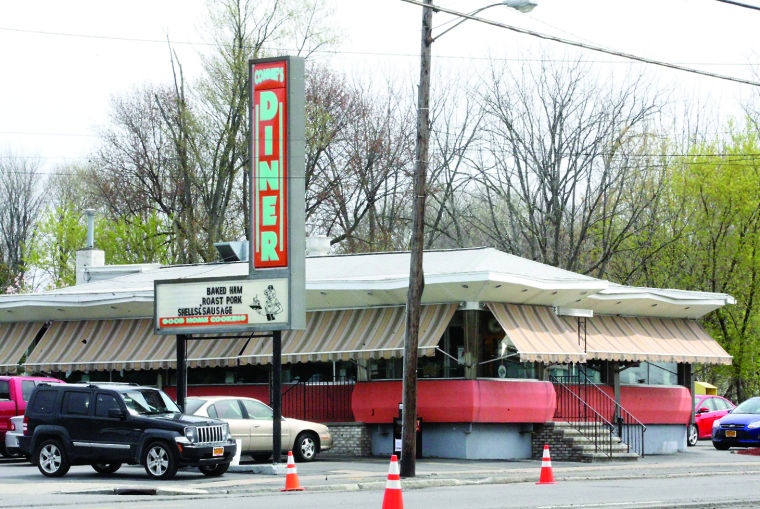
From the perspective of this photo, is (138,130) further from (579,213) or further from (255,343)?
(255,343)

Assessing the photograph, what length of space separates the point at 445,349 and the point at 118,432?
31.7 feet

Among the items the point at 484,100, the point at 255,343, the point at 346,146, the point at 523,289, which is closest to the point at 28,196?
the point at 346,146

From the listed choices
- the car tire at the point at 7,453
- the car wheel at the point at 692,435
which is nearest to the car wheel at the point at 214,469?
the car tire at the point at 7,453

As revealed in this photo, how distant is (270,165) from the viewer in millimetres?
23766

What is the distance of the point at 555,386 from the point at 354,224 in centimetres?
2257

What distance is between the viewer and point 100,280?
3875 cm

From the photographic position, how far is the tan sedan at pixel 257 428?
25.3 metres

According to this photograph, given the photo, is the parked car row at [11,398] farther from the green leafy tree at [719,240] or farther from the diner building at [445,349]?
the green leafy tree at [719,240]

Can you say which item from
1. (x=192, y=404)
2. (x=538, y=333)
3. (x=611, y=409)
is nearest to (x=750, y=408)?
(x=611, y=409)

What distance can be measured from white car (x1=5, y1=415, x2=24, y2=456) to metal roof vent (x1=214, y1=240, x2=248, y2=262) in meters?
8.62

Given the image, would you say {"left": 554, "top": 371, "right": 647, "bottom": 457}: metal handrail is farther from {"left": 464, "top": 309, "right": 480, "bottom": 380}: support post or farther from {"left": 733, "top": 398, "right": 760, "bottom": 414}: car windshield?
{"left": 733, "top": 398, "right": 760, "bottom": 414}: car windshield

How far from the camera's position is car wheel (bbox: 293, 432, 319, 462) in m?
27.1

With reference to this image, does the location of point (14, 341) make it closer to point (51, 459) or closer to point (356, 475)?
point (51, 459)

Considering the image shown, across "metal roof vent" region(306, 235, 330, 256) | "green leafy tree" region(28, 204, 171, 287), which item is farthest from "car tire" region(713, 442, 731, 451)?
"green leafy tree" region(28, 204, 171, 287)
